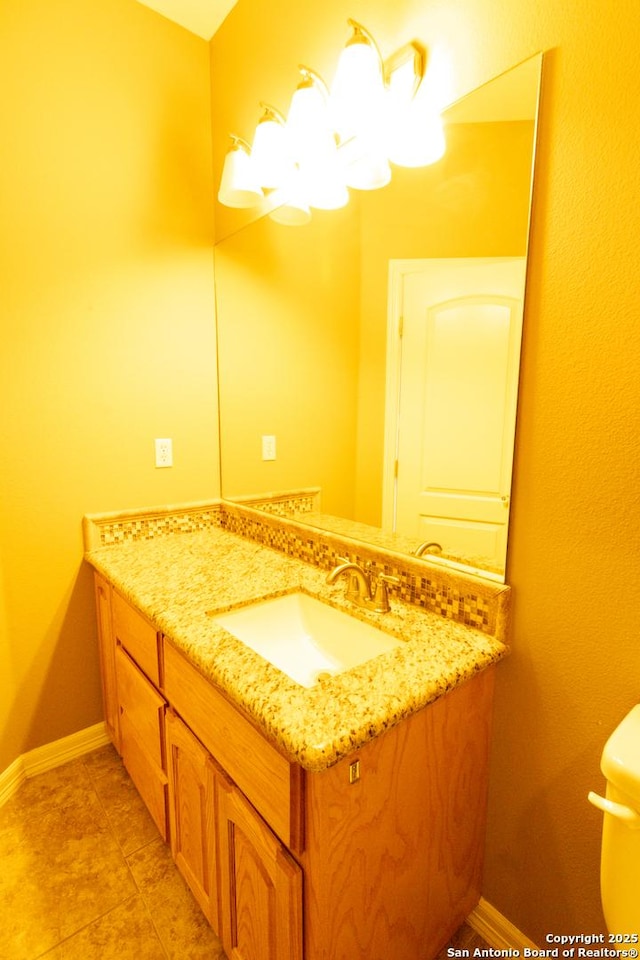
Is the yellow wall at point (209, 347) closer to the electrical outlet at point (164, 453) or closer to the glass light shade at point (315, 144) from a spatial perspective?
the electrical outlet at point (164, 453)

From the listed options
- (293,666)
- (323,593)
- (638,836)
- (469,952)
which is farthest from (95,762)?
(638,836)

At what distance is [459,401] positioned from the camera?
1.15 metres

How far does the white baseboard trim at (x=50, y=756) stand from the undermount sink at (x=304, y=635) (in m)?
1.10

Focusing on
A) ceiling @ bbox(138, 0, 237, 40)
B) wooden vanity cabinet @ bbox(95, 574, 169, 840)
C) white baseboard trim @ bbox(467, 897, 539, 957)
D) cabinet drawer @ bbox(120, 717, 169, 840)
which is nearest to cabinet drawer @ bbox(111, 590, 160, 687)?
wooden vanity cabinet @ bbox(95, 574, 169, 840)

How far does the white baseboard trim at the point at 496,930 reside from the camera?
1.09 meters

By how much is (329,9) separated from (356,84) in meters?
0.43

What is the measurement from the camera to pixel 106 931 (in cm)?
120

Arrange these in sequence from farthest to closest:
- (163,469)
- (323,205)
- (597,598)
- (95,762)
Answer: (163,469) < (95,762) < (323,205) < (597,598)

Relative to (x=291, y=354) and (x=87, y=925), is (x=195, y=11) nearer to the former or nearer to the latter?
(x=291, y=354)

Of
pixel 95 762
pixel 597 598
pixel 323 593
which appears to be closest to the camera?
pixel 597 598

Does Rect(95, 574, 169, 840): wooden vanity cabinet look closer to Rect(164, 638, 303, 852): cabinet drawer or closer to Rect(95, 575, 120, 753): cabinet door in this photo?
Rect(95, 575, 120, 753): cabinet door

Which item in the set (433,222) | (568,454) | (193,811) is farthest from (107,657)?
(433,222)

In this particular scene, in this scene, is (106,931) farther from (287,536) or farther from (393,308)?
(393,308)

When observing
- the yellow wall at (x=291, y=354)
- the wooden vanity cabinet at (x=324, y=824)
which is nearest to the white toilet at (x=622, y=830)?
the wooden vanity cabinet at (x=324, y=824)
